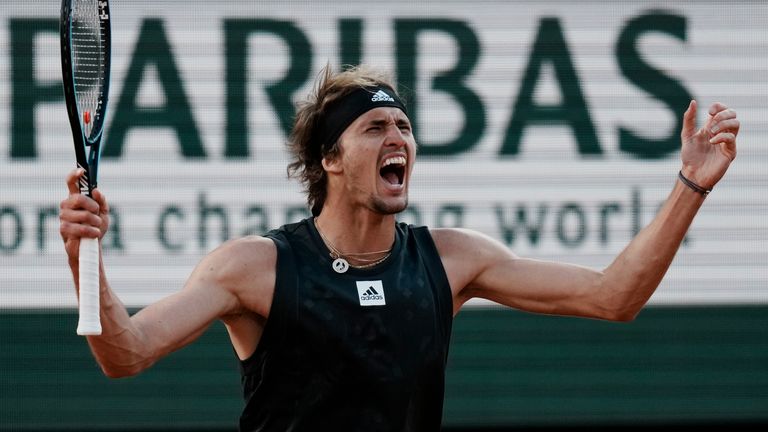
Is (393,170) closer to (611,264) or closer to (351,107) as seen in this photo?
(351,107)

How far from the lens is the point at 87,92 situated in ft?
11.9

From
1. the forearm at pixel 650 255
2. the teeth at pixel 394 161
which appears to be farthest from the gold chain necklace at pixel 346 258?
the forearm at pixel 650 255

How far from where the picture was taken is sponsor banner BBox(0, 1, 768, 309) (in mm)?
7055

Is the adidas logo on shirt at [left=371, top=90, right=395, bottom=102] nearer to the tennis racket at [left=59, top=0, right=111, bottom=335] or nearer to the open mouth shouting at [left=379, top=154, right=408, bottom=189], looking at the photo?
the open mouth shouting at [left=379, top=154, right=408, bottom=189]

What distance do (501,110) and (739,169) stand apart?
134 centimetres

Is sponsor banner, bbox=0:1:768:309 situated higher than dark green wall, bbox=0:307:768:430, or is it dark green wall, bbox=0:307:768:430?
sponsor banner, bbox=0:1:768:309

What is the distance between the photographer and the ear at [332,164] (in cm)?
430

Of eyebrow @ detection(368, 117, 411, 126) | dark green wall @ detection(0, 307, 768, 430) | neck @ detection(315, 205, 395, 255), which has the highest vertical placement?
eyebrow @ detection(368, 117, 411, 126)

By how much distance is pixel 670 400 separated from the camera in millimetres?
7227

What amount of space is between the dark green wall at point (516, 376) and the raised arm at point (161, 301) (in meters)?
3.21

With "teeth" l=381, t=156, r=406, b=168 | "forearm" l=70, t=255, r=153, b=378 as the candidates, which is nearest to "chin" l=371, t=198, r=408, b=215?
"teeth" l=381, t=156, r=406, b=168

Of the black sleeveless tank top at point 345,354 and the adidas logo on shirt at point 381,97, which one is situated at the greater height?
the adidas logo on shirt at point 381,97

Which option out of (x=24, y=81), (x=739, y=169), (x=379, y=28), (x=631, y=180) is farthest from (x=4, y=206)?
(x=739, y=169)

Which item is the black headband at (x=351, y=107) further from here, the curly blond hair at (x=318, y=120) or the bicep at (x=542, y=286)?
the bicep at (x=542, y=286)
